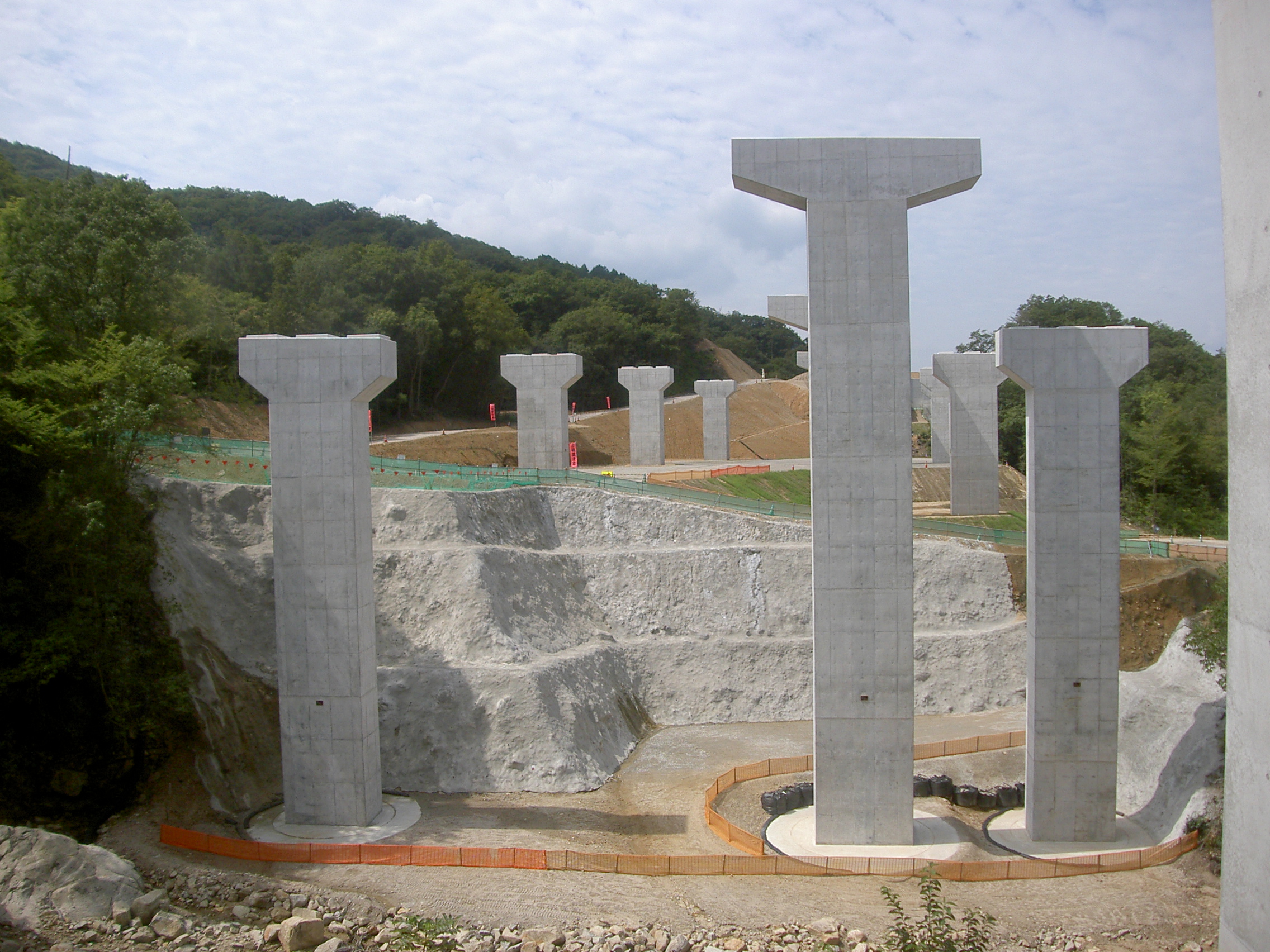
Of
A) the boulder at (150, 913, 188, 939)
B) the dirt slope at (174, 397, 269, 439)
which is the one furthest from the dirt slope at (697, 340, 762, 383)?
the boulder at (150, 913, 188, 939)

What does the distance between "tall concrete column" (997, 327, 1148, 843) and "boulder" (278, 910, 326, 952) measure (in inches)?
627

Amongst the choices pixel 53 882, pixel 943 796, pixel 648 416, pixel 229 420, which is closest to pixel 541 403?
pixel 648 416

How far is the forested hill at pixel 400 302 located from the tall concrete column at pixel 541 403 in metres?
16.3

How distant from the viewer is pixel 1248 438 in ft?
27.3

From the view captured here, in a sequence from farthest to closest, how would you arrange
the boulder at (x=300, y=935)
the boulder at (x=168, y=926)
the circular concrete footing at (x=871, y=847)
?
the circular concrete footing at (x=871, y=847)
the boulder at (x=300, y=935)
the boulder at (x=168, y=926)

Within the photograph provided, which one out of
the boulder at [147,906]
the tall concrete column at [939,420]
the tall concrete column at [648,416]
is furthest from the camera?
the tall concrete column at [939,420]

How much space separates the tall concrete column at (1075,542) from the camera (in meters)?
20.8

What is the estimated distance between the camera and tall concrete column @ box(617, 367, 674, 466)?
194 feet

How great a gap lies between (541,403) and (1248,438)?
40.7m

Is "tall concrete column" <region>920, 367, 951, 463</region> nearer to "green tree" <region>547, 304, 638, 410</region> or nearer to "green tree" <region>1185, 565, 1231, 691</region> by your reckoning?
"green tree" <region>547, 304, 638, 410</region>

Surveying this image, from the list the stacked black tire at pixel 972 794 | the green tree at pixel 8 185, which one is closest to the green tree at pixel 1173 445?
the stacked black tire at pixel 972 794

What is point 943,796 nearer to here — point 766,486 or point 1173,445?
point 766,486

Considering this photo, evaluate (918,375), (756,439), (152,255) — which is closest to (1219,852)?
(152,255)

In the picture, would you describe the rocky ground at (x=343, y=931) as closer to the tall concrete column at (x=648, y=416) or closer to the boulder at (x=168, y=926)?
the boulder at (x=168, y=926)
